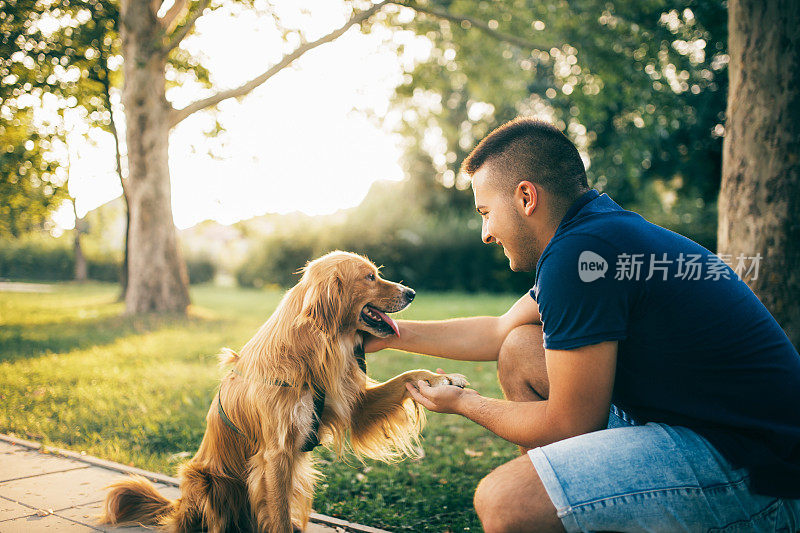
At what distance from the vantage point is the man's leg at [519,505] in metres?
1.75

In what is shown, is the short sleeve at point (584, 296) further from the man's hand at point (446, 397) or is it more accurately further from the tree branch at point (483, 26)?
the tree branch at point (483, 26)

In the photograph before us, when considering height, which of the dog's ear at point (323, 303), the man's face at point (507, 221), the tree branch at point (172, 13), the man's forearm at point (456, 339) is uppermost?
the tree branch at point (172, 13)

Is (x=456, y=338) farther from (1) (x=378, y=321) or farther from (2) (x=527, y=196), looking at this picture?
(2) (x=527, y=196)

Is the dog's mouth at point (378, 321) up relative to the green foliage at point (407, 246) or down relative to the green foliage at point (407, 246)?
down

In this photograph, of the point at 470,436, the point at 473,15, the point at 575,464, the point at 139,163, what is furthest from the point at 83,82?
the point at 575,464

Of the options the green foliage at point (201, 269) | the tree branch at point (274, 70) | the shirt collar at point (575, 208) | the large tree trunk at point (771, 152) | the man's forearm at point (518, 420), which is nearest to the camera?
the man's forearm at point (518, 420)

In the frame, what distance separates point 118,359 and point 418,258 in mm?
14895

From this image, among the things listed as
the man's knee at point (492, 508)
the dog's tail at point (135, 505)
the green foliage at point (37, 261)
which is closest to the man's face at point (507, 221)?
the man's knee at point (492, 508)

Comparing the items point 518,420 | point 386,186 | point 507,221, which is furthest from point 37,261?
point 518,420

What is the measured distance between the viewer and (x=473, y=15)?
14883mm

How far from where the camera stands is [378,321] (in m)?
3.33

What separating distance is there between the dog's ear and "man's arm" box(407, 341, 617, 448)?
113 cm

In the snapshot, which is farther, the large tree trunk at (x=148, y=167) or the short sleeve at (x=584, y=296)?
the large tree trunk at (x=148, y=167)

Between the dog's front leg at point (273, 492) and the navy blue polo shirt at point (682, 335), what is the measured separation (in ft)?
5.10
